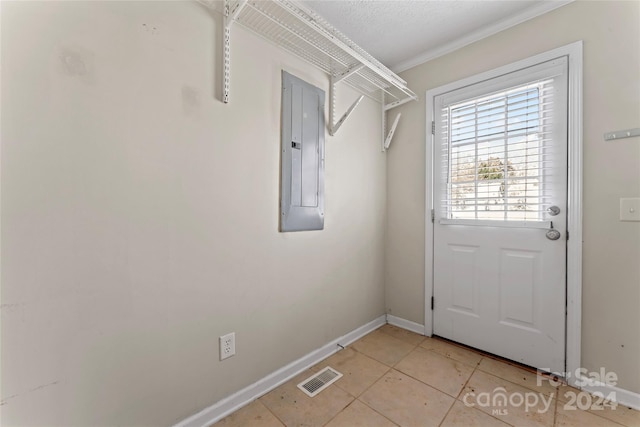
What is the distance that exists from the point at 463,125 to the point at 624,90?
841 millimetres

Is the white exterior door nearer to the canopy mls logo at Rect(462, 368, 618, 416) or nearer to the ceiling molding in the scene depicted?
the canopy mls logo at Rect(462, 368, 618, 416)

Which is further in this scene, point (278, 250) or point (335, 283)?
point (335, 283)

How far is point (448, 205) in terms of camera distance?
2189 millimetres

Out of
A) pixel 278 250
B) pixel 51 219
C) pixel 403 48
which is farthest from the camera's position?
pixel 403 48

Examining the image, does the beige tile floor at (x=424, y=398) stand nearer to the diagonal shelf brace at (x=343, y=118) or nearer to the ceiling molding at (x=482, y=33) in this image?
the diagonal shelf brace at (x=343, y=118)

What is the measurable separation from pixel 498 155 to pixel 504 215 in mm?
439

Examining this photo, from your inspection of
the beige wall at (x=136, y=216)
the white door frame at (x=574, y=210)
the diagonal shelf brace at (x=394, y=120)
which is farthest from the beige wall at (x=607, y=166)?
the beige wall at (x=136, y=216)

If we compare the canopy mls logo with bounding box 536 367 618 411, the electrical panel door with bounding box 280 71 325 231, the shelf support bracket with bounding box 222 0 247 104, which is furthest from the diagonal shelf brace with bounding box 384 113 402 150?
the canopy mls logo with bounding box 536 367 618 411

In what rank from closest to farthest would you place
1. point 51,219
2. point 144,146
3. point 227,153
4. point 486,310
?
1. point 51,219
2. point 144,146
3. point 227,153
4. point 486,310

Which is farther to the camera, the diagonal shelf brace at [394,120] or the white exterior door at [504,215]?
the diagonal shelf brace at [394,120]

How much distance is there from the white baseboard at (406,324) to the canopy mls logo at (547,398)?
29.6 inches

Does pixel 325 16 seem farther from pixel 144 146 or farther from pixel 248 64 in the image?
pixel 144 146

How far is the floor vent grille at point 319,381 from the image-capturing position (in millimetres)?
1599

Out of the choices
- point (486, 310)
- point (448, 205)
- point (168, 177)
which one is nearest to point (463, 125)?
point (448, 205)
